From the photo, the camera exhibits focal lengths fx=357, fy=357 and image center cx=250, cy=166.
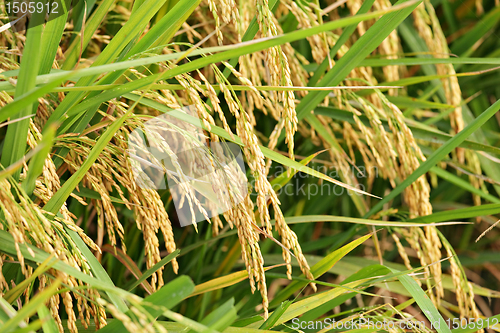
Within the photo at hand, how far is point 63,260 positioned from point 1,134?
19.3 inches

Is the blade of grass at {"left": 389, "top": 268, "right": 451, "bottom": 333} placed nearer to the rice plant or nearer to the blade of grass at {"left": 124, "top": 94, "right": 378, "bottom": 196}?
the rice plant

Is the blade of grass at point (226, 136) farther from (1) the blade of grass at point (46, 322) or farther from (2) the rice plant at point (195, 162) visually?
(1) the blade of grass at point (46, 322)

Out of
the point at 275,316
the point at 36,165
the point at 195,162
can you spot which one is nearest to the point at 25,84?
the point at 36,165

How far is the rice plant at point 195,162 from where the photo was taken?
476 millimetres

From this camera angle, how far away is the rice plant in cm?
48

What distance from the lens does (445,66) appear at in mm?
1012

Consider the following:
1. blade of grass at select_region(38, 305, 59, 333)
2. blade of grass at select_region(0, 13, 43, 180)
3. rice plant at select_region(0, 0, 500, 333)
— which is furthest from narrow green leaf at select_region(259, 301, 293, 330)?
blade of grass at select_region(0, 13, 43, 180)

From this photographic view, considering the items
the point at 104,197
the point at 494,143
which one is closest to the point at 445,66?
the point at 494,143

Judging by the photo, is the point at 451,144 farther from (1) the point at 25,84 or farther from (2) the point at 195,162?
(1) the point at 25,84

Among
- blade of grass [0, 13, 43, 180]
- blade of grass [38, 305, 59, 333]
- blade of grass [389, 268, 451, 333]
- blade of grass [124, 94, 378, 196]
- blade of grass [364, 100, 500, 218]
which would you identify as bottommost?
blade of grass [389, 268, 451, 333]

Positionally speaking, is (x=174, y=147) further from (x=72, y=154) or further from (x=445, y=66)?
(x=445, y=66)

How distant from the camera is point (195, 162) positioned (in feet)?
2.13

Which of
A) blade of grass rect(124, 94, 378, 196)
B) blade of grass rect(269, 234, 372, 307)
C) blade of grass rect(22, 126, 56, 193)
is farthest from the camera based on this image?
blade of grass rect(269, 234, 372, 307)

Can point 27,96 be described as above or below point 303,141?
above
